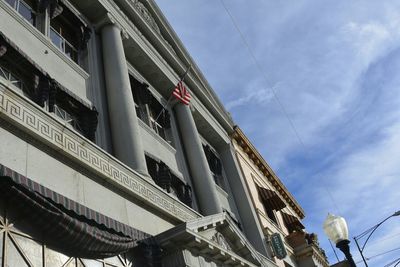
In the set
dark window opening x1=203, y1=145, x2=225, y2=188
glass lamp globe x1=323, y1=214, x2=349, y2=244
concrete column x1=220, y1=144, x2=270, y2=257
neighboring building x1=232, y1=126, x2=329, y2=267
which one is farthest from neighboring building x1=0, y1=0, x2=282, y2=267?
neighboring building x1=232, y1=126, x2=329, y2=267

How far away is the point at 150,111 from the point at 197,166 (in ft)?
9.86

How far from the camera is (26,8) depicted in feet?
37.9

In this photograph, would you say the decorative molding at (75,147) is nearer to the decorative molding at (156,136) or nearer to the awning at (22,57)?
the awning at (22,57)

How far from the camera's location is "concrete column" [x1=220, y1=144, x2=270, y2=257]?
65.4 ft

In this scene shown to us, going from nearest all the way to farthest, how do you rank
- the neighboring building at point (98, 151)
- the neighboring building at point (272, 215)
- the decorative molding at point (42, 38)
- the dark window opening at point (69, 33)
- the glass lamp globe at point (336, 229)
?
1. the neighboring building at point (98, 151)
2. the glass lamp globe at point (336, 229)
3. the decorative molding at point (42, 38)
4. the dark window opening at point (69, 33)
5. the neighboring building at point (272, 215)

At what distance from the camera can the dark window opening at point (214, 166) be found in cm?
2127

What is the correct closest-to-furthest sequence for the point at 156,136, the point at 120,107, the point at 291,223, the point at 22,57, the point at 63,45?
the point at 22,57, the point at 120,107, the point at 63,45, the point at 156,136, the point at 291,223

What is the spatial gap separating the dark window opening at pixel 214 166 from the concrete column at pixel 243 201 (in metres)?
0.83

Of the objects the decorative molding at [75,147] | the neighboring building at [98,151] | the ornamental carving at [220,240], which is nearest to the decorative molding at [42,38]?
the neighboring building at [98,151]

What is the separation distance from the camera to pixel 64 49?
41.8 feet

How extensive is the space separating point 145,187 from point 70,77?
386 centimetres

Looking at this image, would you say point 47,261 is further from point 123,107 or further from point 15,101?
point 123,107

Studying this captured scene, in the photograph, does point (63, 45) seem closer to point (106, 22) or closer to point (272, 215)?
point (106, 22)

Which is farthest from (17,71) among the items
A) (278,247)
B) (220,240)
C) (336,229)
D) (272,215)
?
(272,215)
